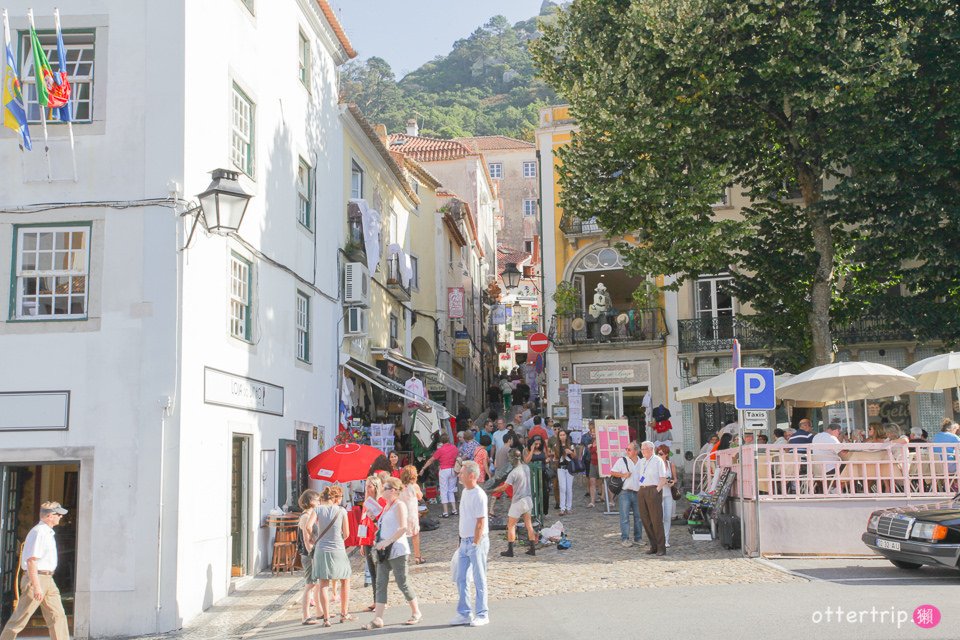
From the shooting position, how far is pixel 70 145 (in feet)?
42.5

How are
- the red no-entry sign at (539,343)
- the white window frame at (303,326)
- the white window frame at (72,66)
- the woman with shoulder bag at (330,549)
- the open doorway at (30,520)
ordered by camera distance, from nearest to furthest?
the woman with shoulder bag at (330,549) < the open doorway at (30,520) < the white window frame at (72,66) < the white window frame at (303,326) < the red no-entry sign at (539,343)

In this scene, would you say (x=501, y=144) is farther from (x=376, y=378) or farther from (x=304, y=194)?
(x=304, y=194)

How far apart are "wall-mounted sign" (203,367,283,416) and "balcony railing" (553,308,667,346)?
16378 mm

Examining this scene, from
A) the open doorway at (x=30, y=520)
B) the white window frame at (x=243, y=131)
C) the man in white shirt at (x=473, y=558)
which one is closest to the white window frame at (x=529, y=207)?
the white window frame at (x=243, y=131)

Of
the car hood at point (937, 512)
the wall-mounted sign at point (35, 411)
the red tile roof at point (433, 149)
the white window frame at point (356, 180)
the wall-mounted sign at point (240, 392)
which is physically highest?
the red tile roof at point (433, 149)

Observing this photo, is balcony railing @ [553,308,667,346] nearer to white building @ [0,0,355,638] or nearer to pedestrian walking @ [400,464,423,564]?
white building @ [0,0,355,638]

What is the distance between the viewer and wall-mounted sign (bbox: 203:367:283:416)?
13.4 meters

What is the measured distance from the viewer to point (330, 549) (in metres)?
11.4

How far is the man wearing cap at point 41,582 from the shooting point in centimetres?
1022

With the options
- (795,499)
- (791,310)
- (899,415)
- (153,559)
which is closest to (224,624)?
(153,559)

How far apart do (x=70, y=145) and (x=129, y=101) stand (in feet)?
3.14

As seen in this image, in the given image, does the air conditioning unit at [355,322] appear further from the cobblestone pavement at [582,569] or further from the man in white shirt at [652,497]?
the man in white shirt at [652,497]

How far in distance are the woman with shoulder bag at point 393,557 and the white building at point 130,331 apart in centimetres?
285

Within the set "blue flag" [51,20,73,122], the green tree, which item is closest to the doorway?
"blue flag" [51,20,73,122]
